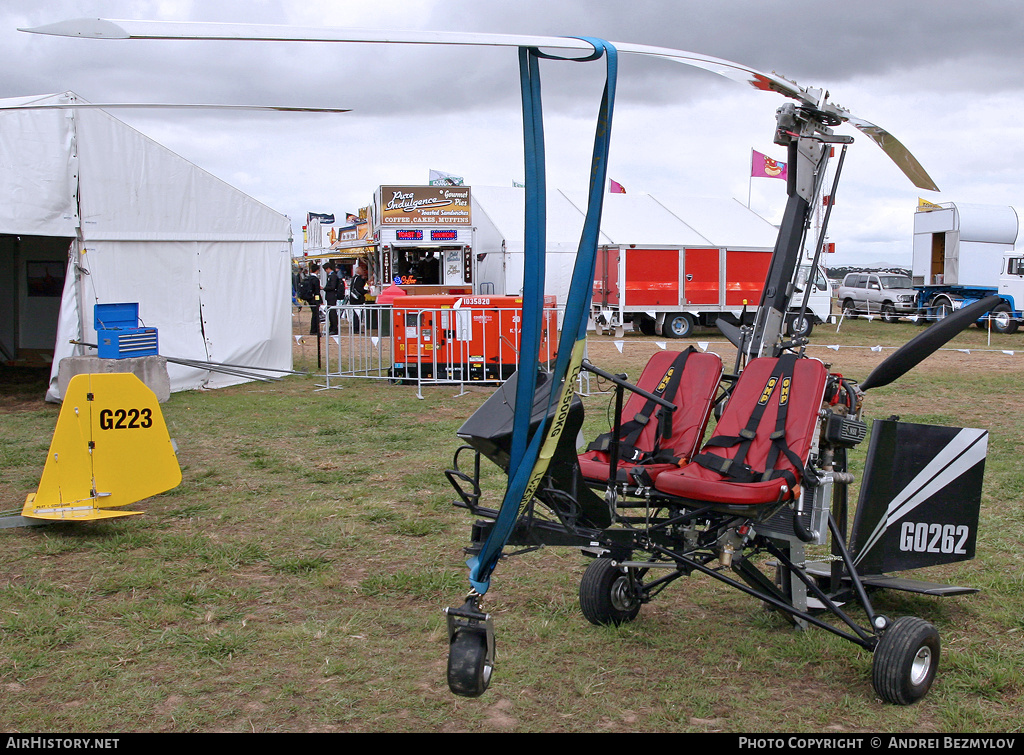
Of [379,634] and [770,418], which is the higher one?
[770,418]

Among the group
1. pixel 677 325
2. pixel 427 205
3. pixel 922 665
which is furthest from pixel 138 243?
pixel 677 325

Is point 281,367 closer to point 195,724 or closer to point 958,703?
point 195,724

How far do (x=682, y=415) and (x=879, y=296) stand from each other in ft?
103

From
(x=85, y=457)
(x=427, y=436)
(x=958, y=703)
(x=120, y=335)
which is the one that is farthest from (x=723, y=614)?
(x=120, y=335)

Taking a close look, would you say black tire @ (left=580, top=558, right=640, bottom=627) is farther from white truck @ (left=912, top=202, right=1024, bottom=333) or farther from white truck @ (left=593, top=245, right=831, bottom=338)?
white truck @ (left=912, top=202, right=1024, bottom=333)

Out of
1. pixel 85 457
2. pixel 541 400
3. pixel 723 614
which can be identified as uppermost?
pixel 541 400

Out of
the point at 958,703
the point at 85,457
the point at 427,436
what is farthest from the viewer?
the point at 427,436

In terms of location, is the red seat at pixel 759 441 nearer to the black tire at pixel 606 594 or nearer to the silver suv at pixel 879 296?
the black tire at pixel 606 594

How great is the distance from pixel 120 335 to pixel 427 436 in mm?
4884

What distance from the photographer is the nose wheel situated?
9.27ft

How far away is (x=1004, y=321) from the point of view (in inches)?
1022

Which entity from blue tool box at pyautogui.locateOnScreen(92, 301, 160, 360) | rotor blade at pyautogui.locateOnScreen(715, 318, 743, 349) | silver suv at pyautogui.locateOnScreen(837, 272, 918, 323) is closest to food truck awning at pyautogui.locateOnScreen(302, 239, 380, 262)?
blue tool box at pyautogui.locateOnScreen(92, 301, 160, 360)

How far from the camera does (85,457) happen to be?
6074 millimetres

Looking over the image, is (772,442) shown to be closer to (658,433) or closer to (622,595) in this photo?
(658,433)
